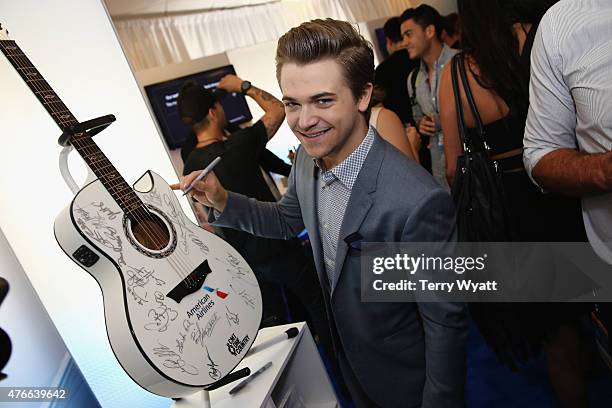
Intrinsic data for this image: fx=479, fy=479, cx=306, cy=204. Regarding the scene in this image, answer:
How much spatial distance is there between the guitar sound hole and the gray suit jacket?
0.75 ft

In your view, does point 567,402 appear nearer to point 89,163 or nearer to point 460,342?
point 460,342

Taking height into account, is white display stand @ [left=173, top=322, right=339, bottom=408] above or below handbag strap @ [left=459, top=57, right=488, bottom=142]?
below

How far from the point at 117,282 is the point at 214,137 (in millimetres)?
1655

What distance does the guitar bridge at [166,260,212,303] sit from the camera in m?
1.22

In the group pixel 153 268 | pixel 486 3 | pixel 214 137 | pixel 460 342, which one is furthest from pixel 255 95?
pixel 460 342

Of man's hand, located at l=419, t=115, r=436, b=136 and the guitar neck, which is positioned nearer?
the guitar neck

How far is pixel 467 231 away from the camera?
66.8 inches

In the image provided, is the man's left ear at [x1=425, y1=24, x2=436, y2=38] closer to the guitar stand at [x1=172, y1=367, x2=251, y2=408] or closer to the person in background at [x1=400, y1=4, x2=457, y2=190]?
the person in background at [x1=400, y1=4, x2=457, y2=190]

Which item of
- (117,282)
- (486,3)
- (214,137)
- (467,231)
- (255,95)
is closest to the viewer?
(117,282)

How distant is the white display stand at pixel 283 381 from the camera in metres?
1.41

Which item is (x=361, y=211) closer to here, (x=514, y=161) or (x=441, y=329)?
(x=441, y=329)

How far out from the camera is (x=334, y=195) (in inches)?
53.7

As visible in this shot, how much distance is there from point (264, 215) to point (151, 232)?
16.8 inches
